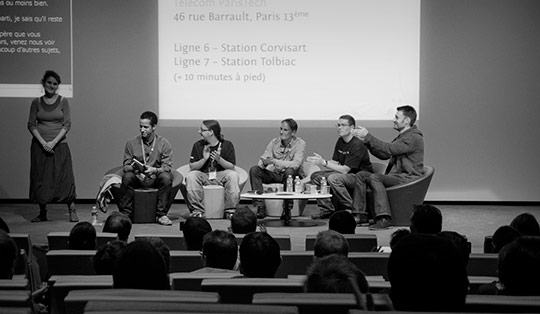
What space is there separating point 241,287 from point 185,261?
1.21 meters

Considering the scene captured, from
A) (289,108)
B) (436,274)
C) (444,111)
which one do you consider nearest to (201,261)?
(436,274)

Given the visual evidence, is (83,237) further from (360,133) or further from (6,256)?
(360,133)

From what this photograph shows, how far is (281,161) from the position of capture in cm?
817

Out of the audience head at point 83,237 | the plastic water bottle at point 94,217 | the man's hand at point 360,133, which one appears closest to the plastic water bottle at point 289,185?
the man's hand at point 360,133

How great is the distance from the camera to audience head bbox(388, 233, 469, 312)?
1.81 m

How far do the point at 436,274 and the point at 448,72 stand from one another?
311 inches

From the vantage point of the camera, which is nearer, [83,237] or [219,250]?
[219,250]

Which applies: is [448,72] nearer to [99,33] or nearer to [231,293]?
[99,33]

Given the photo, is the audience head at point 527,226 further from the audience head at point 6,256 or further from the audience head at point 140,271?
the audience head at point 6,256

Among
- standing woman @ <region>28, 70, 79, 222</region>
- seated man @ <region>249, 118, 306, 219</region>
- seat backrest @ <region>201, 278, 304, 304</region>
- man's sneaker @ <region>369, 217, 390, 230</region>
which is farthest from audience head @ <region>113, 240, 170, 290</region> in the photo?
seated man @ <region>249, 118, 306, 219</region>

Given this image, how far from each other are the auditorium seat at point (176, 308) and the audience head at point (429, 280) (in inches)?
11.2

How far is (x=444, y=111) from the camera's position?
9.45 meters

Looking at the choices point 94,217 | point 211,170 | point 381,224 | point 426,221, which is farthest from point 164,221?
point 426,221

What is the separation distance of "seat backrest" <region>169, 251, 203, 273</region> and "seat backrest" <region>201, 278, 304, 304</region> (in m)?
1.13
